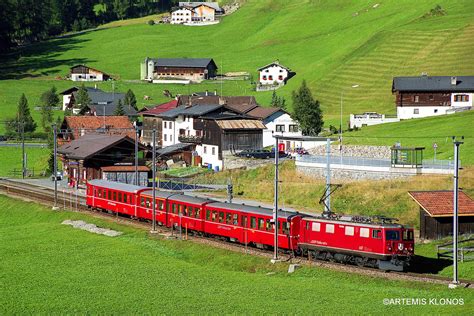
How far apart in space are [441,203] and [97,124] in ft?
224

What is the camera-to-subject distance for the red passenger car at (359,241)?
4428cm

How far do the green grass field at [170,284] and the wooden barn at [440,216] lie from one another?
10.3 meters

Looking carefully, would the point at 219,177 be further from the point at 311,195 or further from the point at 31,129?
the point at 31,129

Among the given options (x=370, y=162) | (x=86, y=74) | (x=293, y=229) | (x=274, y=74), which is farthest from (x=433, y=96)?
(x=86, y=74)

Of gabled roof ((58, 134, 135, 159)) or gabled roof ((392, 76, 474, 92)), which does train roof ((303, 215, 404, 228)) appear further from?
gabled roof ((392, 76, 474, 92))

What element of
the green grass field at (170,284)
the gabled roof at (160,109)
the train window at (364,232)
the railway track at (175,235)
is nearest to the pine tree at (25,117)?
the gabled roof at (160,109)

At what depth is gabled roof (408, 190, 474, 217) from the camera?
52.4 meters

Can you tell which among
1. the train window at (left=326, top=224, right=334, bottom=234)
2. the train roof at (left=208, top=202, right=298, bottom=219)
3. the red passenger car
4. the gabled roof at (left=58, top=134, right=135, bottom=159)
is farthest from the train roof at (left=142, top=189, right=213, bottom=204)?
the gabled roof at (left=58, top=134, right=135, bottom=159)

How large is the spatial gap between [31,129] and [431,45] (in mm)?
66622

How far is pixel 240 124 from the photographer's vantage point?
10138cm

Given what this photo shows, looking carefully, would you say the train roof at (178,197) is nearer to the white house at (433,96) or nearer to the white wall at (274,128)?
the white wall at (274,128)

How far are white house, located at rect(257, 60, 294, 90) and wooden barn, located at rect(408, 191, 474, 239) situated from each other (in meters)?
118

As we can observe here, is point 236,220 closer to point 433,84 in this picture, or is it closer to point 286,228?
point 286,228

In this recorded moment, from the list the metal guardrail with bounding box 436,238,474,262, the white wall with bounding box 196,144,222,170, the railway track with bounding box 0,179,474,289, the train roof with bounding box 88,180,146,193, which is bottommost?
the railway track with bounding box 0,179,474,289
